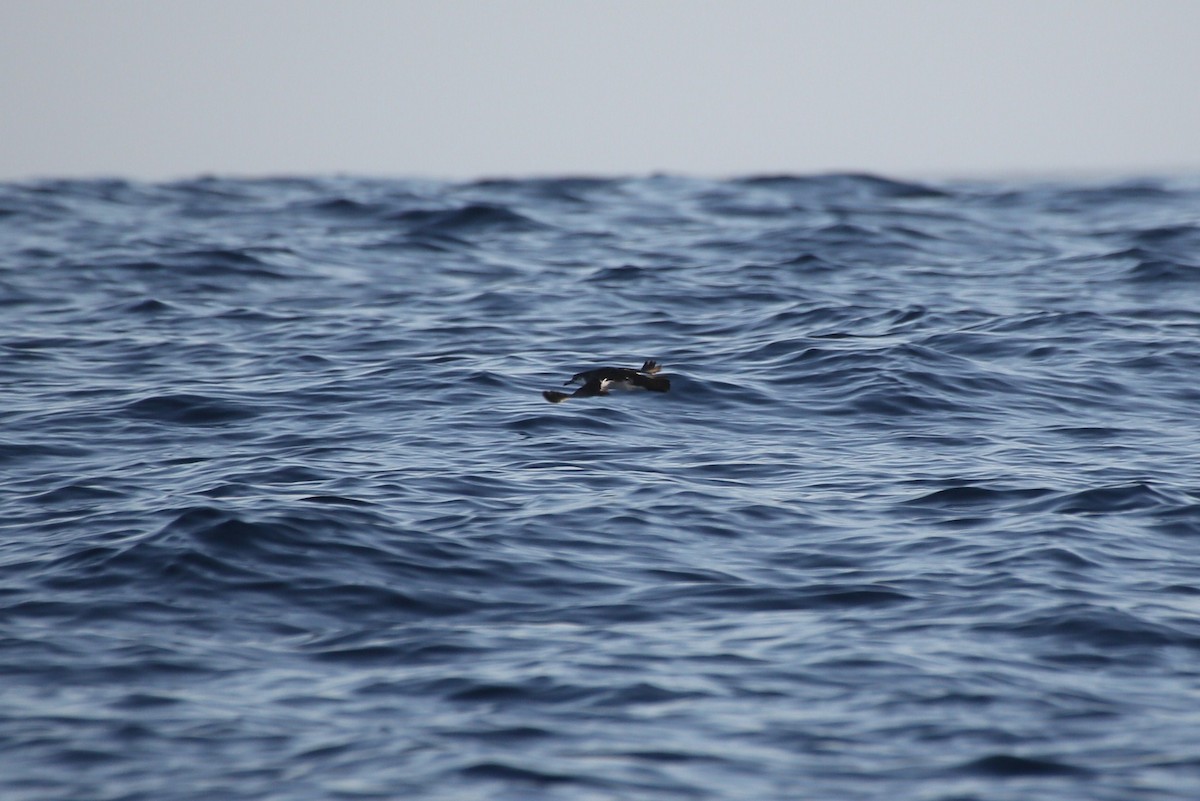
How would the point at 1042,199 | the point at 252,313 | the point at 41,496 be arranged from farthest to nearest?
the point at 1042,199, the point at 252,313, the point at 41,496

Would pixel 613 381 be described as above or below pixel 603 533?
above

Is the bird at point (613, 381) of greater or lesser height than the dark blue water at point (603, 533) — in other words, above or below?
above

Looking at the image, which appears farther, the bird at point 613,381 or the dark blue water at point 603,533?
the bird at point 613,381

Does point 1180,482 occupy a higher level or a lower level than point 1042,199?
lower

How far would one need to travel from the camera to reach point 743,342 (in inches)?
691

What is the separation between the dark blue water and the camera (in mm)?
7703

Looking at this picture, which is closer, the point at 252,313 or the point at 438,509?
the point at 438,509

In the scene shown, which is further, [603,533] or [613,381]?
[613,381]

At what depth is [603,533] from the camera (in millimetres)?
11133

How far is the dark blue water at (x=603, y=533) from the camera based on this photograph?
7.70 m

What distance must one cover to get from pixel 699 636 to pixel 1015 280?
45.6 feet

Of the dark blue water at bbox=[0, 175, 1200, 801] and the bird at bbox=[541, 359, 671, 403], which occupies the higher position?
the bird at bbox=[541, 359, 671, 403]

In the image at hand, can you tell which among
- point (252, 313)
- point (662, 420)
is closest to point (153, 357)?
point (252, 313)

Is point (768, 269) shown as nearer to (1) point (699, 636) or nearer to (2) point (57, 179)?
(1) point (699, 636)
